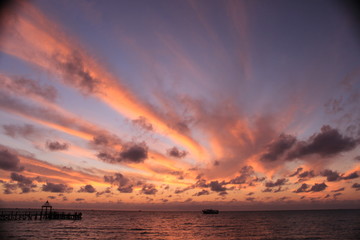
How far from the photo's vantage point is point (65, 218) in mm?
114688

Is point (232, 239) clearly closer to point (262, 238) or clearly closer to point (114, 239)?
point (262, 238)

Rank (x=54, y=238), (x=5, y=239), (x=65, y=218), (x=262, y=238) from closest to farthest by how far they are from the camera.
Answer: (x=5, y=239) < (x=54, y=238) < (x=262, y=238) < (x=65, y=218)

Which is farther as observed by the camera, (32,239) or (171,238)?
(171,238)

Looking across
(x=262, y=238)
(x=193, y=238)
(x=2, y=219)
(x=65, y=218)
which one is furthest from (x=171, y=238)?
(x=2, y=219)

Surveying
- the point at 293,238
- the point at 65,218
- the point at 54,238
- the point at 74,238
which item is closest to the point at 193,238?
the point at 293,238

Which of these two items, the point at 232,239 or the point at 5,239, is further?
the point at 232,239

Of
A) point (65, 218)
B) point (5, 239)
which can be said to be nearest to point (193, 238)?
point (5, 239)

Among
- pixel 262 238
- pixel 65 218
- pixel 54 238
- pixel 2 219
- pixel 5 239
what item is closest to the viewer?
pixel 5 239

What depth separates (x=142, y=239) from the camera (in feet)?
213

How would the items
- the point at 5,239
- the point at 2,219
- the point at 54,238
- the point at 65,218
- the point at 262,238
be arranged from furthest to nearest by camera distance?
the point at 65,218, the point at 2,219, the point at 262,238, the point at 54,238, the point at 5,239

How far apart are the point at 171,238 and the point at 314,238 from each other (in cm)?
3643

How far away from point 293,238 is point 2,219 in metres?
107

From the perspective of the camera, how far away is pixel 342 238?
64.1 metres

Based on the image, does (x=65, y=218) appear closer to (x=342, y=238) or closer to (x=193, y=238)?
(x=193, y=238)
